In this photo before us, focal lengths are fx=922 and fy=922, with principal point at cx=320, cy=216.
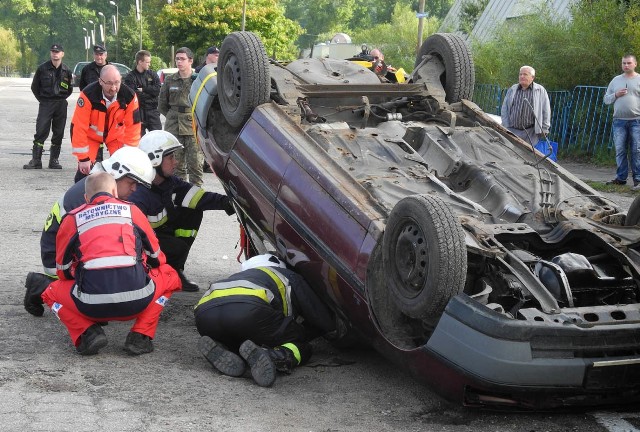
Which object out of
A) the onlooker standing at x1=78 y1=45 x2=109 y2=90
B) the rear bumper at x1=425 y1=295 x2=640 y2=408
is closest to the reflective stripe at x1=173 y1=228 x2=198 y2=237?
the rear bumper at x1=425 y1=295 x2=640 y2=408

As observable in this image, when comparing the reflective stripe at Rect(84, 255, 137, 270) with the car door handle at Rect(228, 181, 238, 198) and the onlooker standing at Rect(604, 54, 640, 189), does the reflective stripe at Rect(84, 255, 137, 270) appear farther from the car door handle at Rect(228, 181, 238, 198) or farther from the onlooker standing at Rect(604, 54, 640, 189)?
the onlooker standing at Rect(604, 54, 640, 189)

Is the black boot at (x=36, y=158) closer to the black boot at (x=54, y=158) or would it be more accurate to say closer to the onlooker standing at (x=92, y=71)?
the black boot at (x=54, y=158)

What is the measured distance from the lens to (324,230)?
5.33 meters

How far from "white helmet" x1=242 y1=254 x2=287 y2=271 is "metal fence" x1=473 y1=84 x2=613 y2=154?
36.1 ft

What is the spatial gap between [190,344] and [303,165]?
1335 mm

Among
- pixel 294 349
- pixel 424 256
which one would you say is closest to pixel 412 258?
pixel 424 256

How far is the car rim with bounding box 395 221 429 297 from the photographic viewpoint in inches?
179

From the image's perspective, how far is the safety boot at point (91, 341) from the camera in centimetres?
534

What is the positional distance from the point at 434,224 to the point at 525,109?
20.8 ft

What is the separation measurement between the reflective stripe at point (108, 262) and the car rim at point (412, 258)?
5.33 ft

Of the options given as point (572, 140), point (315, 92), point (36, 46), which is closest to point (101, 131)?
point (315, 92)

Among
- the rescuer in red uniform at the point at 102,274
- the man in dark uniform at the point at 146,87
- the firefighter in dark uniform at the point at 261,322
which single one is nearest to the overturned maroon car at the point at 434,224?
the firefighter in dark uniform at the point at 261,322

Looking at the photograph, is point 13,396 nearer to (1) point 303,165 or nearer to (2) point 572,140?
(1) point 303,165

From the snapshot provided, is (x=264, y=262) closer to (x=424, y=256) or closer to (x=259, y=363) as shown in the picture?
(x=259, y=363)
